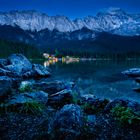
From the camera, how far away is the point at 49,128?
35.9ft

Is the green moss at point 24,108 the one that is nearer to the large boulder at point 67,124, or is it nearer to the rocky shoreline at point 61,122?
the rocky shoreline at point 61,122

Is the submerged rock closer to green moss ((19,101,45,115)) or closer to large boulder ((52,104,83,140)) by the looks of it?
green moss ((19,101,45,115))

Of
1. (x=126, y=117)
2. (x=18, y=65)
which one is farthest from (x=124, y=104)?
(x=18, y=65)

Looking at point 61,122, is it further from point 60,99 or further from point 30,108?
point 60,99

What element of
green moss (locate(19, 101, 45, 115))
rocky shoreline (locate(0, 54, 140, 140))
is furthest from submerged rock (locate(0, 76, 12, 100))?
green moss (locate(19, 101, 45, 115))

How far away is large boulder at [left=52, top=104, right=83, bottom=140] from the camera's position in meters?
10.3

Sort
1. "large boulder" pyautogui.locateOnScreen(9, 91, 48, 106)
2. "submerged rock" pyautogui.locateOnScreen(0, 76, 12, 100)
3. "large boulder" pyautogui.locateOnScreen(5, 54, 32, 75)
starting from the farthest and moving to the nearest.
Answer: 1. "large boulder" pyautogui.locateOnScreen(5, 54, 32, 75)
2. "submerged rock" pyautogui.locateOnScreen(0, 76, 12, 100)
3. "large boulder" pyautogui.locateOnScreen(9, 91, 48, 106)

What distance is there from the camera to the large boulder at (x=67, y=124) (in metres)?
10.3

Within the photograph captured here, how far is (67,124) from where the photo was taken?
10.7m

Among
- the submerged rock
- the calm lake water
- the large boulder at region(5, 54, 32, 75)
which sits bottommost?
the calm lake water

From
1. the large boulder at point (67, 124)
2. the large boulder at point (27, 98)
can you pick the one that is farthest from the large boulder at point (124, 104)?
the large boulder at point (27, 98)

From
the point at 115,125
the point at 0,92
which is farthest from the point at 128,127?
the point at 0,92

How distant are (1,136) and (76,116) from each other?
409cm

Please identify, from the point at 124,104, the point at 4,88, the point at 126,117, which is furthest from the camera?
the point at 4,88
